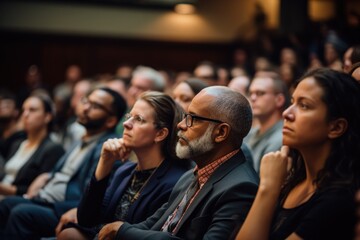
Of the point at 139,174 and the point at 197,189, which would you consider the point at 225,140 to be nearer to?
the point at 197,189

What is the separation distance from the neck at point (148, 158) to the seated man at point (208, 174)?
0.45 meters

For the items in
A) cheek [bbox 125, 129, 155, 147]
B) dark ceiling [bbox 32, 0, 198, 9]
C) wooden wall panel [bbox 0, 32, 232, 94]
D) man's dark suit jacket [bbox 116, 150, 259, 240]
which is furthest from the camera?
wooden wall panel [bbox 0, 32, 232, 94]

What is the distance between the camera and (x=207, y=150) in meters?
2.59

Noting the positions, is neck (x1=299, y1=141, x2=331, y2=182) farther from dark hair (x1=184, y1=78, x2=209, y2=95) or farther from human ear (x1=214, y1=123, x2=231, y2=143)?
dark hair (x1=184, y1=78, x2=209, y2=95)

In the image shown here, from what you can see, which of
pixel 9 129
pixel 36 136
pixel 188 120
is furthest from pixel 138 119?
pixel 9 129

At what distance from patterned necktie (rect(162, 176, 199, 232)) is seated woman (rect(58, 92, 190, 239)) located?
387 millimetres

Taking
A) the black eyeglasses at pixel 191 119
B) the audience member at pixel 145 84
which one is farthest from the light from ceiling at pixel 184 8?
the black eyeglasses at pixel 191 119

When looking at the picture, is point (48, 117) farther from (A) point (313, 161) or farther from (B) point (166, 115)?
(A) point (313, 161)

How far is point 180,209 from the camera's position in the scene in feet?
8.45

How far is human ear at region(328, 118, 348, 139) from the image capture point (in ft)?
7.11

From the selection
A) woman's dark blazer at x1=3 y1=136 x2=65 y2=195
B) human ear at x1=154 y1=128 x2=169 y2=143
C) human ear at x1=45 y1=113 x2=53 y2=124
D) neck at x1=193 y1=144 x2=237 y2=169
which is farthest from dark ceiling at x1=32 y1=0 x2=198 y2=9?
neck at x1=193 y1=144 x2=237 y2=169

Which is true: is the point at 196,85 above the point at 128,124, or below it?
above

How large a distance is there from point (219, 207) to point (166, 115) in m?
1.00

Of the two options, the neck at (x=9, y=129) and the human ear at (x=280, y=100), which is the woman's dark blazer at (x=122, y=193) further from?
the neck at (x=9, y=129)
